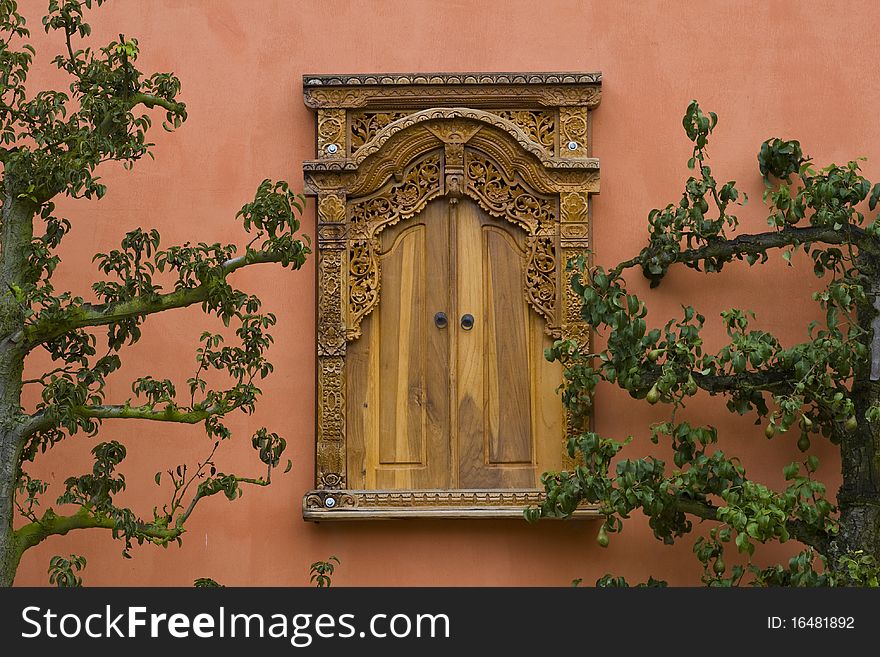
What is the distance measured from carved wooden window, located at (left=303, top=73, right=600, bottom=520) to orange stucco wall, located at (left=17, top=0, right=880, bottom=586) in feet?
0.32

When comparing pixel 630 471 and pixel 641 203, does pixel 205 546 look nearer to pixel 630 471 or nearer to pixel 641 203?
pixel 630 471

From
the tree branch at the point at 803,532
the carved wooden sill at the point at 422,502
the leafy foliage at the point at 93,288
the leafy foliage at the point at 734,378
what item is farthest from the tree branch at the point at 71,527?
the tree branch at the point at 803,532

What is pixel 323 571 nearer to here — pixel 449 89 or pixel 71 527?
pixel 71 527

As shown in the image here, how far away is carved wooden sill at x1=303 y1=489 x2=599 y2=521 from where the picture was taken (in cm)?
452

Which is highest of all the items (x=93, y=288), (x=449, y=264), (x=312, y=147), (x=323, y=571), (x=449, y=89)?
(x=449, y=89)

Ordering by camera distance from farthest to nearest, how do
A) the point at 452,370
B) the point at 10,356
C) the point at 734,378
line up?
1. the point at 452,370
2. the point at 734,378
3. the point at 10,356

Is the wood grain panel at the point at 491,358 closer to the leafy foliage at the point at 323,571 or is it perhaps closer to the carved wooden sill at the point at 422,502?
the carved wooden sill at the point at 422,502

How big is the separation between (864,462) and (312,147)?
2.12 meters

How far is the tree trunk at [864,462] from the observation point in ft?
13.9

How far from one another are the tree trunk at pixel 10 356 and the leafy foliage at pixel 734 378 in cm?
162

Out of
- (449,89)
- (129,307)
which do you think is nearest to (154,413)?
(129,307)

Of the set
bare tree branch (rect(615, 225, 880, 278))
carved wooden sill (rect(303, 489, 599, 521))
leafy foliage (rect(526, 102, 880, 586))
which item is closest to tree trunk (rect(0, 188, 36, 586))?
carved wooden sill (rect(303, 489, 599, 521))

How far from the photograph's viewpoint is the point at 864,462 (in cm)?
432

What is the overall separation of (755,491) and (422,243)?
1.41m
